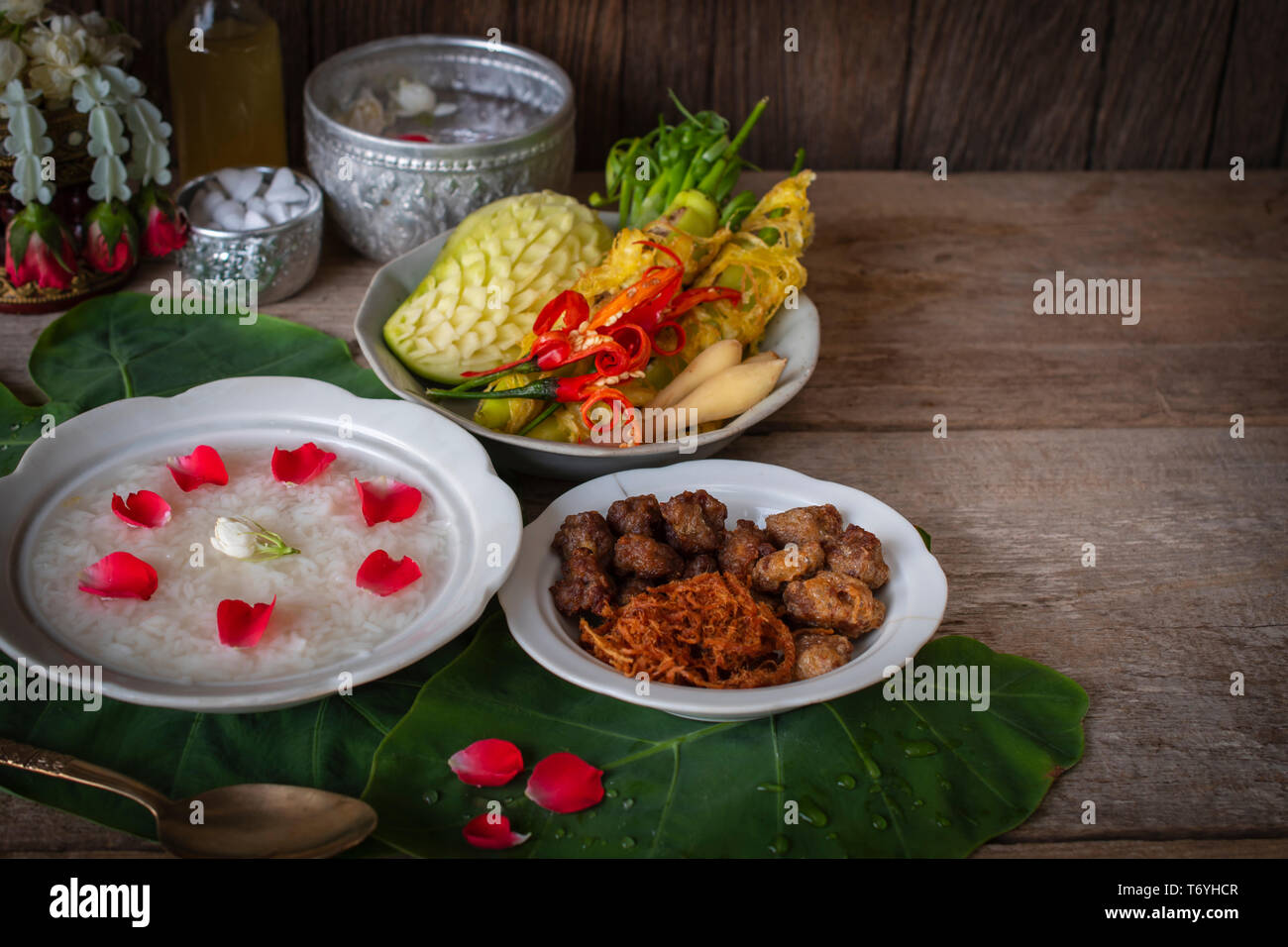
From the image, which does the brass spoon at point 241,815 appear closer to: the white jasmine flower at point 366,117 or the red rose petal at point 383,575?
the red rose petal at point 383,575

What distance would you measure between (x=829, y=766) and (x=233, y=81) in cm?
144

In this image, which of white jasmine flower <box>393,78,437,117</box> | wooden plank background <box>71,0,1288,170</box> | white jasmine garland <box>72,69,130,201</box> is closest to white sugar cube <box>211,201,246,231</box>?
white jasmine garland <box>72,69,130,201</box>

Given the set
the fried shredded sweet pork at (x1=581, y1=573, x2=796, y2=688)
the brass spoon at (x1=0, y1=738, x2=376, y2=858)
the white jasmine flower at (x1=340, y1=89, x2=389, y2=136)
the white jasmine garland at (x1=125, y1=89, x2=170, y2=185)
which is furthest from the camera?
the white jasmine flower at (x1=340, y1=89, x2=389, y2=136)

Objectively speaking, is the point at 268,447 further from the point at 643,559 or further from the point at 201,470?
the point at 643,559

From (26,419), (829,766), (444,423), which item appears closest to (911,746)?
(829,766)

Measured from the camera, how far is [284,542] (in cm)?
112

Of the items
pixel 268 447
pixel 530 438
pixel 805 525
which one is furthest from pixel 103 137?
pixel 805 525

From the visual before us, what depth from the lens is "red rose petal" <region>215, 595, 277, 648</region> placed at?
3.26ft

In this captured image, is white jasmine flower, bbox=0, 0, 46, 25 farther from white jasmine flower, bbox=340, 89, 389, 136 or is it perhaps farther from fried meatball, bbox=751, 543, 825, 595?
fried meatball, bbox=751, 543, 825, 595

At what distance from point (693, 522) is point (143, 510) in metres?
0.56

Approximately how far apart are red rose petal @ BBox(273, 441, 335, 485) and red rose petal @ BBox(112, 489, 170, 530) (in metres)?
0.12

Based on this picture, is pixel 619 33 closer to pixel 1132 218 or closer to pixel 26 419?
pixel 1132 218

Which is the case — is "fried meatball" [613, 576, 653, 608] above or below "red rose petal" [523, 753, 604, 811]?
above

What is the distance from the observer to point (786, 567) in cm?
112
